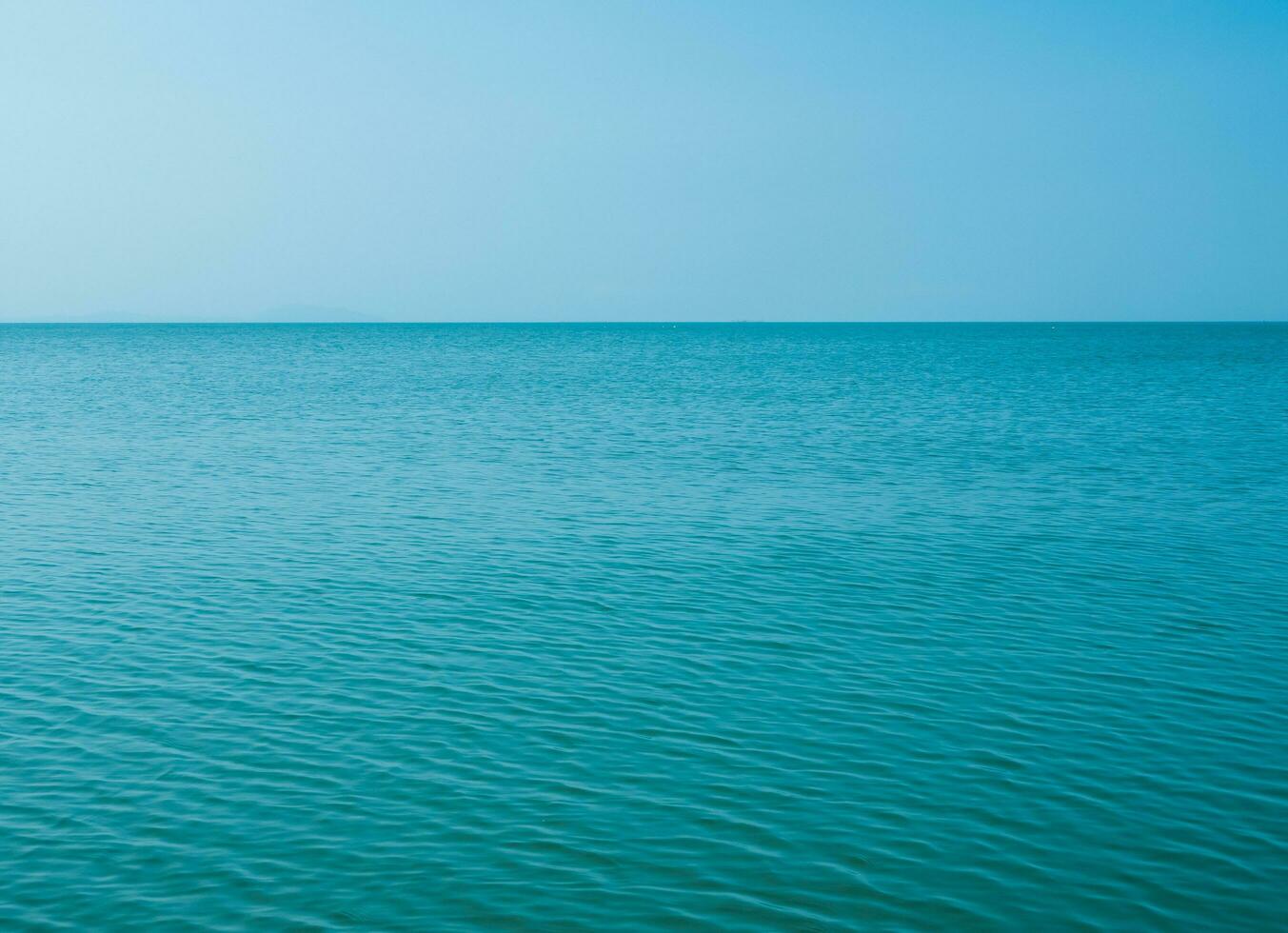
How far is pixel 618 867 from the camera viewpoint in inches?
550

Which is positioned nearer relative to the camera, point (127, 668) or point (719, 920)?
point (719, 920)

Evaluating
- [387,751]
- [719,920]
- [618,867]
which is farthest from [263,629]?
[719,920]

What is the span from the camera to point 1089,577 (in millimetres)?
28656

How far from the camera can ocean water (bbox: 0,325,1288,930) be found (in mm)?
13586

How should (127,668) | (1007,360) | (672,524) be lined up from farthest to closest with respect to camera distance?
(1007,360) < (672,524) < (127,668)

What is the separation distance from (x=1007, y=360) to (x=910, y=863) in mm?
150421

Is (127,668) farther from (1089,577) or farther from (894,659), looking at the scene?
(1089,577)

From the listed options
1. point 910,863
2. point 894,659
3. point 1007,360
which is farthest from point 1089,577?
point 1007,360

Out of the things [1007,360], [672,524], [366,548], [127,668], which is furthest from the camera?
[1007,360]

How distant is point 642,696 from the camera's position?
1991 centimetres

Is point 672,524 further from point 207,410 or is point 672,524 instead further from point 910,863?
point 207,410

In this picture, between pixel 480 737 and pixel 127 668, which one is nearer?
pixel 480 737

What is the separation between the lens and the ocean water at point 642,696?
13.6m

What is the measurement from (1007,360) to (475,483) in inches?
4999
